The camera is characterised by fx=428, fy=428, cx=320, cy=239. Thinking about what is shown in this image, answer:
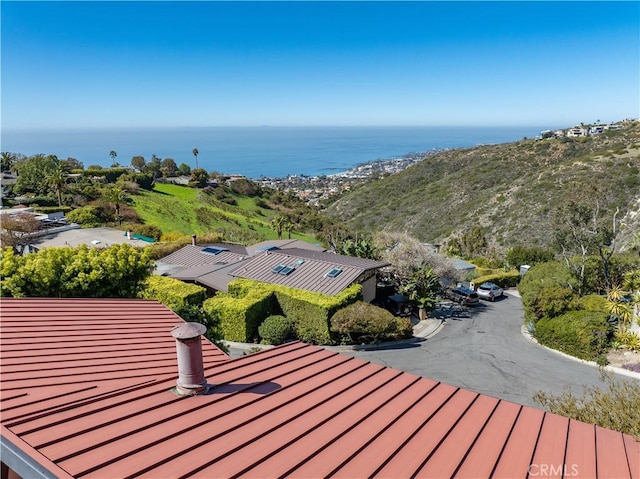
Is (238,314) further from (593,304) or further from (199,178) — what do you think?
(199,178)

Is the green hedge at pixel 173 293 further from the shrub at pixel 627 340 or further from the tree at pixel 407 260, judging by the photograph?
the shrub at pixel 627 340

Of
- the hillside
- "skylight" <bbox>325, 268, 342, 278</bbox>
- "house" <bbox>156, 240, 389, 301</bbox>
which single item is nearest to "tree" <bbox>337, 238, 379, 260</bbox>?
"house" <bbox>156, 240, 389, 301</bbox>

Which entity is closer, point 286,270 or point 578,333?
point 578,333

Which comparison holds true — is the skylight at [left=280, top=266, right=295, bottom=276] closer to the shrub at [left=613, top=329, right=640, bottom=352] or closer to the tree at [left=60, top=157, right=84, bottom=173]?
the shrub at [left=613, top=329, right=640, bottom=352]

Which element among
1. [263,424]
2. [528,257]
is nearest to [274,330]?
[263,424]

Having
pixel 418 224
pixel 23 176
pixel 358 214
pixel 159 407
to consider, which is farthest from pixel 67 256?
pixel 358 214
